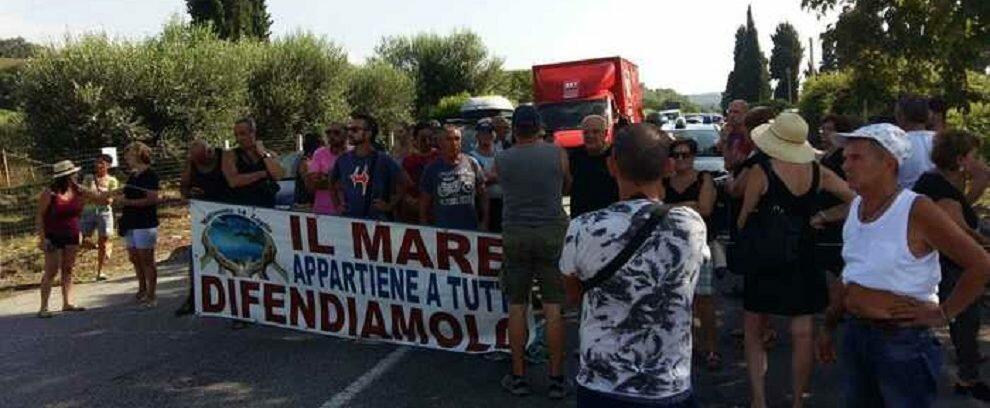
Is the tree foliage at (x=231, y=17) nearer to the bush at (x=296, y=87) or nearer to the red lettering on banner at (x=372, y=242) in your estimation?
the bush at (x=296, y=87)

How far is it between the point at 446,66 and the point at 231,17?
40.1 ft

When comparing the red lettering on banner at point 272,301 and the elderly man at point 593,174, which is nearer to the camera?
the elderly man at point 593,174

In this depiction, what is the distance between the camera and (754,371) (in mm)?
4621

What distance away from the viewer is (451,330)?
6043 mm

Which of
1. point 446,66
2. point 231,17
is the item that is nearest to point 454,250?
point 231,17

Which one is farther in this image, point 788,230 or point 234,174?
point 234,174

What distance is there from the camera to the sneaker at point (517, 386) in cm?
527

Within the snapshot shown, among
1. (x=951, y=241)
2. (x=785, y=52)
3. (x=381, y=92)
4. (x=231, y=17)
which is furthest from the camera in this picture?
(x=785, y=52)

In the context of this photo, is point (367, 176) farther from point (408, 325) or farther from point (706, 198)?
point (706, 198)

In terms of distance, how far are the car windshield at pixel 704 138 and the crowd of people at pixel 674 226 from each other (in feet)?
17.4

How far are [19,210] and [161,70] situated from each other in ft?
16.7

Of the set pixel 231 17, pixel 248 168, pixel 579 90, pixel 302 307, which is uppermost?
pixel 231 17

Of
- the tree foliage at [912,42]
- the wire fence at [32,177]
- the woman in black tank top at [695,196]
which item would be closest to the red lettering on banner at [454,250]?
the woman in black tank top at [695,196]

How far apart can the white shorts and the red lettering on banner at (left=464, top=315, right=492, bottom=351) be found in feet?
12.9
